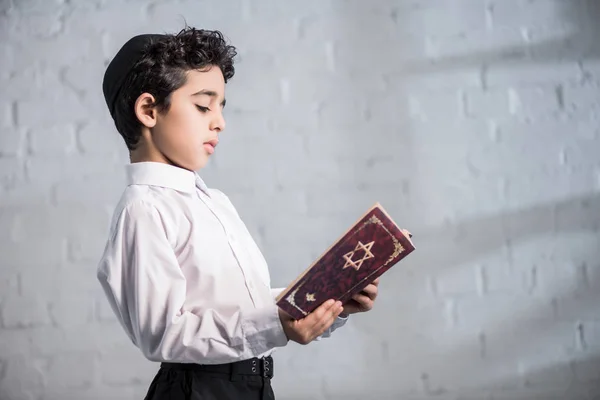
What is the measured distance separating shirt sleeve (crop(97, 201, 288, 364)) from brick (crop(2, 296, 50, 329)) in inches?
44.3

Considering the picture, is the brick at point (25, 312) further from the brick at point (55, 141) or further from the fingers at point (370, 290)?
the fingers at point (370, 290)

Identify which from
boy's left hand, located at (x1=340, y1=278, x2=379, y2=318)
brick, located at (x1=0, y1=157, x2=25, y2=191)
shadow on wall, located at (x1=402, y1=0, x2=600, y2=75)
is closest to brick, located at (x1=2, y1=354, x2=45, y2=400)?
brick, located at (x1=0, y1=157, x2=25, y2=191)

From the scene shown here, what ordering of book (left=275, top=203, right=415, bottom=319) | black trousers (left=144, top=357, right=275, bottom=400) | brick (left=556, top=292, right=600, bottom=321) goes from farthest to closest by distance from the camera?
brick (left=556, top=292, right=600, bottom=321) < black trousers (left=144, top=357, right=275, bottom=400) < book (left=275, top=203, right=415, bottom=319)

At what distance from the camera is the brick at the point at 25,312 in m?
1.97

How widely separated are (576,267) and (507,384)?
1.28 ft

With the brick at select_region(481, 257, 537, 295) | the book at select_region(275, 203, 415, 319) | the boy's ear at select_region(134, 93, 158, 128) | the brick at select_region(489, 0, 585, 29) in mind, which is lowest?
the brick at select_region(481, 257, 537, 295)

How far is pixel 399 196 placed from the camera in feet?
6.41

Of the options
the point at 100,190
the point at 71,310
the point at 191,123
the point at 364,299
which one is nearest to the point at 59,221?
the point at 100,190

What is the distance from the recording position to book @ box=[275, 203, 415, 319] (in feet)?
2.80

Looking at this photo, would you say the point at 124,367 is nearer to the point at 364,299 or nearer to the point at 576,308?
the point at 364,299

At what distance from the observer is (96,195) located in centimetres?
198

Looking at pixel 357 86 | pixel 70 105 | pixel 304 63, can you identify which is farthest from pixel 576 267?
pixel 70 105

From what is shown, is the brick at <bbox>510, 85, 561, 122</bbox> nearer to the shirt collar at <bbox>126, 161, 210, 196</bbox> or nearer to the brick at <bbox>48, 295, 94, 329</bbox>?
the shirt collar at <bbox>126, 161, 210, 196</bbox>

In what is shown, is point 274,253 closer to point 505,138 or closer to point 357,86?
point 357,86
